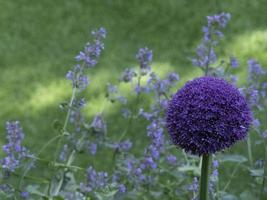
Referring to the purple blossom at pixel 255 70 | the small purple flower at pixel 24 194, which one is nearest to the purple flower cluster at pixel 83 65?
the small purple flower at pixel 24 194

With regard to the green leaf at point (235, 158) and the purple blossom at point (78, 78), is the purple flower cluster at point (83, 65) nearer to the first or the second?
the purple blossom at point (78, 78)

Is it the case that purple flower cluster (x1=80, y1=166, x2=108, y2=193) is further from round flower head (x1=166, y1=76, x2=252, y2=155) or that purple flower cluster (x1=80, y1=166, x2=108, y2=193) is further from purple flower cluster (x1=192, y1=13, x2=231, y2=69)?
purple flower cluster (x1=192, y1=13, x2=231, y2=69)

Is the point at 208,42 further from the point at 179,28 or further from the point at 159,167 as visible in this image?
the point at 179,28

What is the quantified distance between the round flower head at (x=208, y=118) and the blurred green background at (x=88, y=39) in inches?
84.1

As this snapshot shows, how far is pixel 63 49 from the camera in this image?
13.9ft

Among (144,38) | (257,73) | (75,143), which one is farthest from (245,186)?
(144,38)

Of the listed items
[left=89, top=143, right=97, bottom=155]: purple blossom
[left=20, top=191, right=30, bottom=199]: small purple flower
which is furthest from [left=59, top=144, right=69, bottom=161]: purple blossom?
[left=20, top=191, right=30, bottom=199]: small purple flower

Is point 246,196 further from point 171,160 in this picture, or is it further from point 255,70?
point 255,70

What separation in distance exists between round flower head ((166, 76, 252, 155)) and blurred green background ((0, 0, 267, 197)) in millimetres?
2136

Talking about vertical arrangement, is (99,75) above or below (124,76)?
above

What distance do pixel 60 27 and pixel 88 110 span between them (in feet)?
3.01

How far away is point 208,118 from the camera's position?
1.50m

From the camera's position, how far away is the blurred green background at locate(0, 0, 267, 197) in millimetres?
3844

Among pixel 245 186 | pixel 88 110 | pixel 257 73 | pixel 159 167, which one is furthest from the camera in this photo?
pixel 88 110
